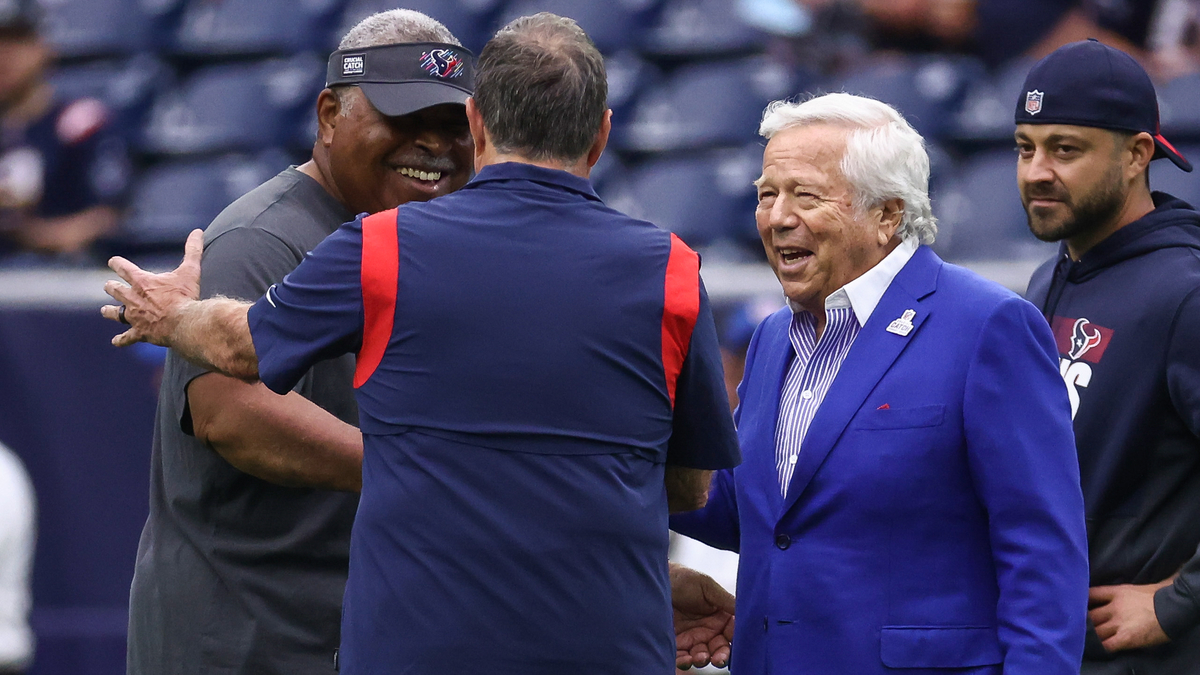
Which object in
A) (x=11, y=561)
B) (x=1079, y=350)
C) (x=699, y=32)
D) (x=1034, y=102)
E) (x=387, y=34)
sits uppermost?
(x=699, y=32)

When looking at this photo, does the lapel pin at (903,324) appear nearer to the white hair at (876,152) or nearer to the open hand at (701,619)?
the white hair at (876,152)

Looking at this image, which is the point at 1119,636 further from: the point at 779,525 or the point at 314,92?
the point at 314,92

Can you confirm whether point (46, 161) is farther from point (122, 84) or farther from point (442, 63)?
point (442, 63)

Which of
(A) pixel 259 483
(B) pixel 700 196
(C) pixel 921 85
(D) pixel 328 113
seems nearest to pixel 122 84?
(B) pixel 700 196

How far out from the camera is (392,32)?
120 inches

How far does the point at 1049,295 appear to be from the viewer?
3266 millimetres

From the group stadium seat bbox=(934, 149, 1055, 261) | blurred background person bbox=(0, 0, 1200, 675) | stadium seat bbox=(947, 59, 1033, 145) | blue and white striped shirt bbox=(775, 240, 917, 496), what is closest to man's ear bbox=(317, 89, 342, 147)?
blue and white striped shirt bbox=(775, 240, 917, 496)

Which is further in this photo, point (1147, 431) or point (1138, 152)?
point (1138, 152)

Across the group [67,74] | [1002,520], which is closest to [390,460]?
[1002,520]

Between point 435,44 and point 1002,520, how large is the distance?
4.97 ft

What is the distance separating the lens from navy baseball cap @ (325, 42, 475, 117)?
2936 millimetres

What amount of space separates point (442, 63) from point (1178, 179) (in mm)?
4685

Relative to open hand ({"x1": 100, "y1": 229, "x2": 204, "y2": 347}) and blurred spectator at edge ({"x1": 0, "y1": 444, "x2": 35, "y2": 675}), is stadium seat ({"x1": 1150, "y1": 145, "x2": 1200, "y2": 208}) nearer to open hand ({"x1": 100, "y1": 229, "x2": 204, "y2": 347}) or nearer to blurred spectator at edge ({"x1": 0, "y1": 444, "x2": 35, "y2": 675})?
blurred spectator at edge ({"x1": 0, "y1": 444, "x2": 35, "y2": 675})

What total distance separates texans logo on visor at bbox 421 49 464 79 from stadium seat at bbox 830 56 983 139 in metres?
4.37
